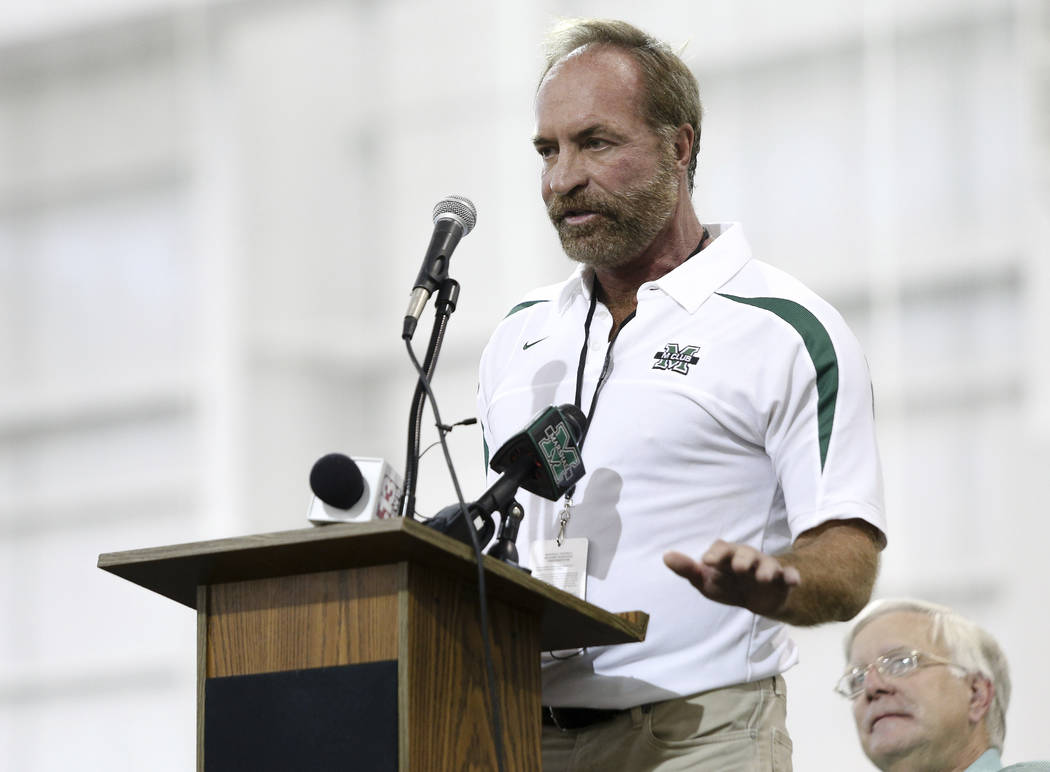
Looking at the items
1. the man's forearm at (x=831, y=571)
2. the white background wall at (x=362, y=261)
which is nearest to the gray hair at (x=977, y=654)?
the man's forearm at (x=831, y=571)

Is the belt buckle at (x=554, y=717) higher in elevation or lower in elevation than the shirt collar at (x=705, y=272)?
lower

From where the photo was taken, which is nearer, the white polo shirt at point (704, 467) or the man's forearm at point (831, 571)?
the man's forearm at point (831, 571)

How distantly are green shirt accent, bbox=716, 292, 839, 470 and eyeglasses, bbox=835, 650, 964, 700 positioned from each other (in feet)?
4.03

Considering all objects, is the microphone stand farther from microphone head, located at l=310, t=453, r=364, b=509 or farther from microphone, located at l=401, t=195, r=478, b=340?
microphone head, located at l=310, t=453, r=364, b=509

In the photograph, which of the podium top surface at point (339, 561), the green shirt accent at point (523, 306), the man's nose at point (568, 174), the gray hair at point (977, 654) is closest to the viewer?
the podium top surface at point (339, 561)

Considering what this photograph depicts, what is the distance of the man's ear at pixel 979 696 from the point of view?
3.02 meters

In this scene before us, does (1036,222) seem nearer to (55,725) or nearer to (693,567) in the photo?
(693,567)

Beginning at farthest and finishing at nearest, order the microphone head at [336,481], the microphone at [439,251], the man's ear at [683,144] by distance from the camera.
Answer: the man's ear at [683,144] < the microphone at [439,251] < the microphone head at [336,481]

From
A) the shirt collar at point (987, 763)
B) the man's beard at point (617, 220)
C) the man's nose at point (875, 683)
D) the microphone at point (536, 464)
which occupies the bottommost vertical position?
the shirt collar at point (987, 763)

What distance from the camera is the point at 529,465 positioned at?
179 cm

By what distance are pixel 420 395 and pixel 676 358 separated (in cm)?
40

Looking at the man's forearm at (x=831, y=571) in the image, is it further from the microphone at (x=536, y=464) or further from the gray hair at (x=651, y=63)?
the gray hair at (x=651, y=63)

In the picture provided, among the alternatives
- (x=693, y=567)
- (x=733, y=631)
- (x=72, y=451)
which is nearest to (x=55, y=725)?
(x=72, y=451)

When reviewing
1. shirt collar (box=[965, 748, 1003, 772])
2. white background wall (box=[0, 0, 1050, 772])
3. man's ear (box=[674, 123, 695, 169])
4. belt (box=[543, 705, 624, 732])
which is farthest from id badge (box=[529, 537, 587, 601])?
white background wall (box=[0, 0, 1050, 772])
